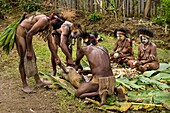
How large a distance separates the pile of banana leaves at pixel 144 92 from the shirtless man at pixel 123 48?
37.0 inches

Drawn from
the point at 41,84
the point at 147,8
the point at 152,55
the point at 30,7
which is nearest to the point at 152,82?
the point at 152,55

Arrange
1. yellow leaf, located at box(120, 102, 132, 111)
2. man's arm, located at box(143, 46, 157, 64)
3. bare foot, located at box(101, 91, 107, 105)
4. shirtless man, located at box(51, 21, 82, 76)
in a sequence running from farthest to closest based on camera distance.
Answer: man's arm, located at box(143, 46, 157, 64) → shirtless man, located at box(51, 21, 82, 76) → bare foot, located at box(101, 91, 107, 105) → yellow leaf, located at box(120, 102, 132, 111)

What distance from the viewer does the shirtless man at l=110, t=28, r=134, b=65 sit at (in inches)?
328

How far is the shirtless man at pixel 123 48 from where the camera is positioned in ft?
27.4

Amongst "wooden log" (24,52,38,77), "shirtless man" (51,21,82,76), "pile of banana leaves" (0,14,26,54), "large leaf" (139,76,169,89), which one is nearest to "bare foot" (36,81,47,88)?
"wooden log" (24,52,38,77)

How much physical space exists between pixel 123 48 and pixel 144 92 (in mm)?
2501

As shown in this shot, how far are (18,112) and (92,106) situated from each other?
1.17 m

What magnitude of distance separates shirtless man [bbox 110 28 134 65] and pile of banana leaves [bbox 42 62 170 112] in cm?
94

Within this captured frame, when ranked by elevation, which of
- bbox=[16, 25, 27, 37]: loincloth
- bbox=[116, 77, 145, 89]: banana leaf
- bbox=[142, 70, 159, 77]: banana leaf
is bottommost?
bbox=[142, 70, 159, 77]: banana leaf

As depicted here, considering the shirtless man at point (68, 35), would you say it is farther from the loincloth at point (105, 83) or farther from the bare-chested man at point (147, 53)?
the bare-chested man at point (147, 53)

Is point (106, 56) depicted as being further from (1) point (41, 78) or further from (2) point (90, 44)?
(1) point (41, 78)

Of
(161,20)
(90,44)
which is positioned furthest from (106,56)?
(161,20)

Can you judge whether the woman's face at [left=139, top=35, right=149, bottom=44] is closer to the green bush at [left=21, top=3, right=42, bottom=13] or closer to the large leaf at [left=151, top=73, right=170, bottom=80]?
the large leaf at [left=151, top=73, right=170, bottom=80]

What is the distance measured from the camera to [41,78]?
22.7 feet
